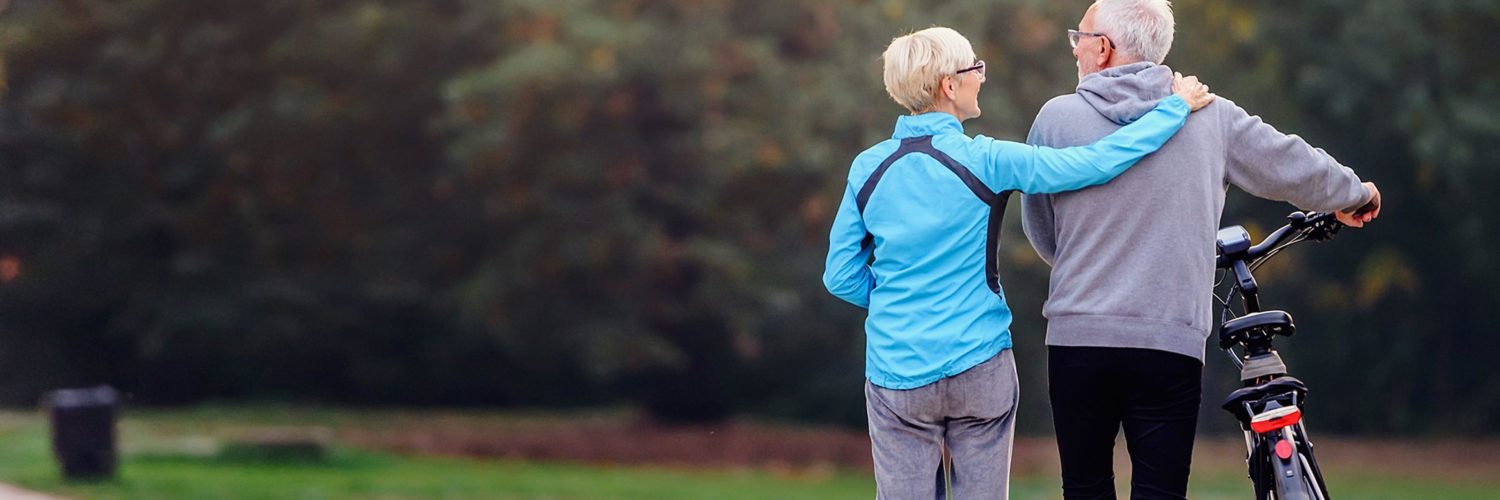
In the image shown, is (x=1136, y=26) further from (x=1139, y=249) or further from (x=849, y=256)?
(x=849, y=256)

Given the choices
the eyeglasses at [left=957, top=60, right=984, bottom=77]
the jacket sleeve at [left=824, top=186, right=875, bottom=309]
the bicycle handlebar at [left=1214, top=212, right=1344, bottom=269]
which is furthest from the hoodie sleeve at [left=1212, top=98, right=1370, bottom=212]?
the jacket sleeve at [left=824, top=186, right=875, bottom=309]

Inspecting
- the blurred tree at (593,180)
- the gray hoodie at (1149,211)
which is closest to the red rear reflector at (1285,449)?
the gray hoodie at (1149,211)

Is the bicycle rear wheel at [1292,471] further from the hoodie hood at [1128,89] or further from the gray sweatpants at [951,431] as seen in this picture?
the hoodie hood at [1128,89]

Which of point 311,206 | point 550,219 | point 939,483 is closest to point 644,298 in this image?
point 550,219

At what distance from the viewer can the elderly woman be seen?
3.30 metres

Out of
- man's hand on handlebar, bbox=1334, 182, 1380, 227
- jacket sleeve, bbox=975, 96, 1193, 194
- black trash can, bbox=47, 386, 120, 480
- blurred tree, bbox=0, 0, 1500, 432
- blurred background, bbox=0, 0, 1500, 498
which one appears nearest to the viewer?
jacket sleeve, bbox=975, 96, 1193, 194

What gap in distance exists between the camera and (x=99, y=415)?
1120cm

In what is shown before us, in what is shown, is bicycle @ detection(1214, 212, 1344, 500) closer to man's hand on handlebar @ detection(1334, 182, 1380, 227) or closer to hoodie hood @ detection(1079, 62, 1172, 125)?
man's hand on handlebar @ detection(1334, 182, 1380, 227)

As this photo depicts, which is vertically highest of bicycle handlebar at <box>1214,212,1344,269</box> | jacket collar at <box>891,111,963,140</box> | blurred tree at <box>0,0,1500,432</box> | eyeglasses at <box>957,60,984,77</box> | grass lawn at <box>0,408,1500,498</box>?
blurred tree at <box>0,0,1500,432</box>

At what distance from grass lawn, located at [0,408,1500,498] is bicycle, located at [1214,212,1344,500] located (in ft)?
29.0

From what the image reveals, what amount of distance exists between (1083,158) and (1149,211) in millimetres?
171

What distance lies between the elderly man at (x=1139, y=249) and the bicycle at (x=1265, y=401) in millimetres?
200

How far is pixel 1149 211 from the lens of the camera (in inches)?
130

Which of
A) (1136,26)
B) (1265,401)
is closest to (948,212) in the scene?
(1136,26)
